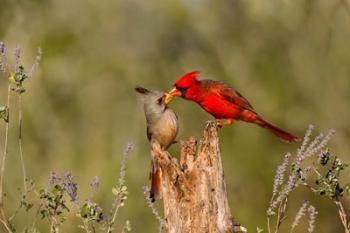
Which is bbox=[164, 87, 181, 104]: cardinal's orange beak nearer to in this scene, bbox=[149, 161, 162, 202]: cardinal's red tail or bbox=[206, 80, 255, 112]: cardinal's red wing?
bbox=[206, 80, 255, 112]: cardinal's red wing

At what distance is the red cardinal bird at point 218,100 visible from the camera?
5.88 m

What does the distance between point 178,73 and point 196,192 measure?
695 centimetres

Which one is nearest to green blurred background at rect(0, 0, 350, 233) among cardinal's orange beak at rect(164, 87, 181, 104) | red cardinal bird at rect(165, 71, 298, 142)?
red cardinal bird at rect(165, 71, 298, 142)

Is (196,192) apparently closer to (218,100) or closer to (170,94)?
(170,94)

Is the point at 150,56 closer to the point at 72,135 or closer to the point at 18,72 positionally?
the point at 72,135

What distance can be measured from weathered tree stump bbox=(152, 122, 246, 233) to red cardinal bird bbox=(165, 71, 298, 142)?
1258 millimetres

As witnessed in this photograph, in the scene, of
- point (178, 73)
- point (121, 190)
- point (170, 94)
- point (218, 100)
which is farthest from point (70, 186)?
point (178, 73)

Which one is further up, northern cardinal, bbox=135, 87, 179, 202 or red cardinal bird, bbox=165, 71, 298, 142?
red cardinal bird, bbox=165, 71, 298, 142

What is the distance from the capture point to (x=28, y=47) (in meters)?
11.3

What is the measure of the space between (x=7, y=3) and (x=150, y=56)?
1.86 m

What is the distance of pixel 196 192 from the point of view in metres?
4.40

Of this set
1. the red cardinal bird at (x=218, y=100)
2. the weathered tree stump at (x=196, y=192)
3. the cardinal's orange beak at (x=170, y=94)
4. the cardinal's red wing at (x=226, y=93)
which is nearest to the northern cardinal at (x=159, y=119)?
the cardinal's orange beak at (x=170, y=94)

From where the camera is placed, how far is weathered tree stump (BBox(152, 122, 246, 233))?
4.36 metres

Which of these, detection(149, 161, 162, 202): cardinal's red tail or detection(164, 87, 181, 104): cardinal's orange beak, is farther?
detection(164, 87, 181, 104): cardinal's orange beak
